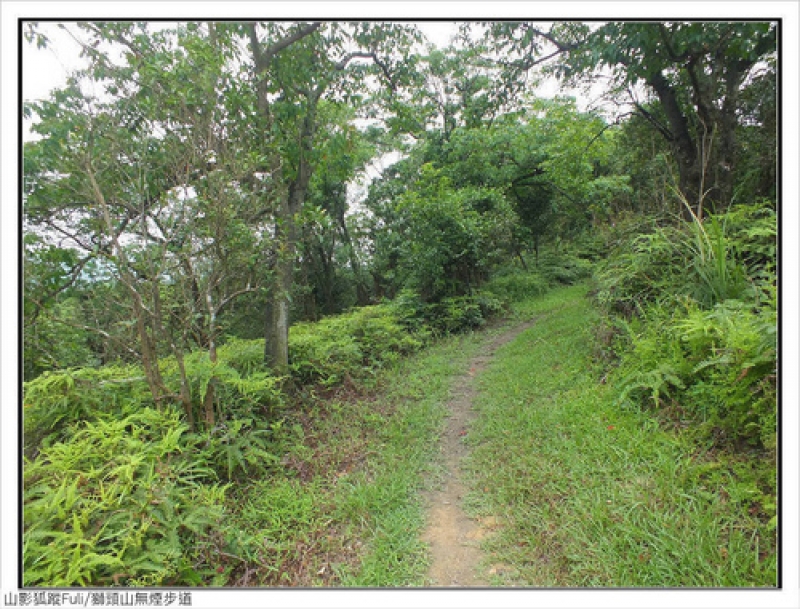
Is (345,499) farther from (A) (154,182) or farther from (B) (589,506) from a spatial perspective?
(A) (154,182)

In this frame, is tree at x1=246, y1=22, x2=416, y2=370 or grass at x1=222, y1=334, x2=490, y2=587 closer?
grass at x1=222, y1=334, x2=490, y2=587

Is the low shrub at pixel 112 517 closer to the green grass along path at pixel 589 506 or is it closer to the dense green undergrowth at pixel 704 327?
the green grass along path at pixel 589 506

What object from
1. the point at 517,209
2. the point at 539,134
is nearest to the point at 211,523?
the point at 539,134

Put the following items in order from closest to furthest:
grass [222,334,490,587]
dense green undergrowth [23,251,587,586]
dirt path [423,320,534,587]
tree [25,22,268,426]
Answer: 1. dense green undergrowth [23,251,587,586]
2. dirt path [423,320,534,587]
3. grass [222,334,490,587]
4. tree [25,22,268,426]

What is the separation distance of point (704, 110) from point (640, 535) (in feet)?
17.0

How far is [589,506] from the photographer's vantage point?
6.93 feet

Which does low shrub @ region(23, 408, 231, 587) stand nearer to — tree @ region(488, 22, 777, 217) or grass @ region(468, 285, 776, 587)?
grass @ region(468, 285, 776, 587)

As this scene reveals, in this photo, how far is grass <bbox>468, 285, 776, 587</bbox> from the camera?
1687 millimetres

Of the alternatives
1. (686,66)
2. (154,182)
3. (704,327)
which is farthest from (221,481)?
(686,66)

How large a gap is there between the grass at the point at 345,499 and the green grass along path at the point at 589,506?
9.3 inches

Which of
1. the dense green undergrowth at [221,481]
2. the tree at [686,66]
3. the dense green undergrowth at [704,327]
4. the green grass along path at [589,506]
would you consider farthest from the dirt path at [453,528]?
the tree at [686,66]

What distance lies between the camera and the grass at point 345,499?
Result: 204cm

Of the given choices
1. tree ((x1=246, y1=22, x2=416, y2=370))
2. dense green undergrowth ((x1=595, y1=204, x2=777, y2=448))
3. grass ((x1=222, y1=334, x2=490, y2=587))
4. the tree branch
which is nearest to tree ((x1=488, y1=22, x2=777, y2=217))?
dense green undergrowth ((x1=595, y1=204, x2=777, y2=448))

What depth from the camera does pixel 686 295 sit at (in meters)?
3.21
